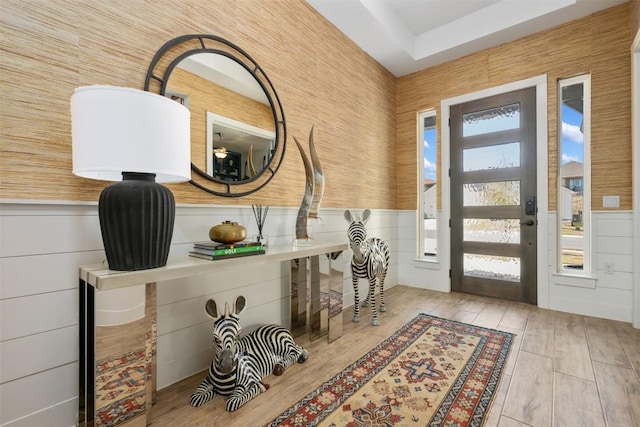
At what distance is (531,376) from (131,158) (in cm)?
240

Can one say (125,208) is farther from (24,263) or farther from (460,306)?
(460,306)

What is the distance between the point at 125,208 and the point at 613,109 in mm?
3884

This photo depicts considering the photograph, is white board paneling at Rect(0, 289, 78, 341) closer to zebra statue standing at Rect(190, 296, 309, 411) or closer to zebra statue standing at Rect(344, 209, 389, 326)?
zebra statue standing at Rect(190, 296, 309, 411)

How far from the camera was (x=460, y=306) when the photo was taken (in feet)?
9.69

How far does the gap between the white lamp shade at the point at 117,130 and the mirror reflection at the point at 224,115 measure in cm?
58

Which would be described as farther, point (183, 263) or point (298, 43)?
point (298, 43)

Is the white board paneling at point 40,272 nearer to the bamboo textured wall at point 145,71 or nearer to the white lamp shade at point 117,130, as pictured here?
the bamboo textured wall at point 145,71

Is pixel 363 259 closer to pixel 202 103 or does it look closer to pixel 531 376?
pixel 531 376

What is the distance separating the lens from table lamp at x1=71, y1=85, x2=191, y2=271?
106cm

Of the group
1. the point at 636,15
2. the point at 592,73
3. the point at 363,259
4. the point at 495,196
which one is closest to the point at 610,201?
the point at 495,196

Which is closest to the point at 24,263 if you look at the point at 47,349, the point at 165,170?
the point at 47,349

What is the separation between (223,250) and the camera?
1476 millimetres

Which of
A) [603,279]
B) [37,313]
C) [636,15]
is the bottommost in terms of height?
[603,279]

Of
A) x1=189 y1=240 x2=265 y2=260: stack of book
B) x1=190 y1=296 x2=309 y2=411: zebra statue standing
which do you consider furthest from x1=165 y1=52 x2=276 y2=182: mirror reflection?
x1=190 y1=296 x2=309 y2=411: zebra statue standing
